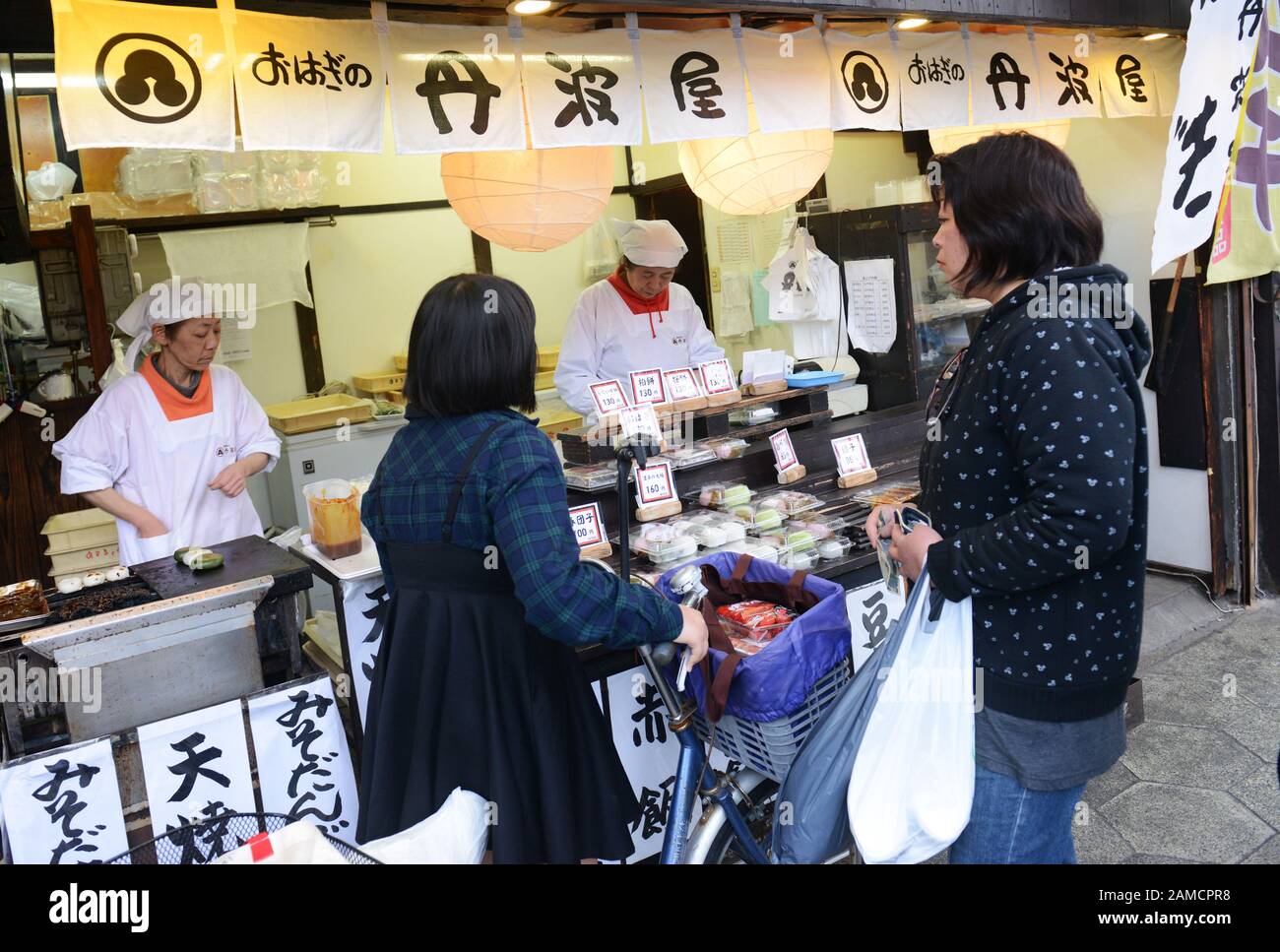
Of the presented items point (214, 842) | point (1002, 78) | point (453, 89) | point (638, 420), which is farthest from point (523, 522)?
point (1002, 78)

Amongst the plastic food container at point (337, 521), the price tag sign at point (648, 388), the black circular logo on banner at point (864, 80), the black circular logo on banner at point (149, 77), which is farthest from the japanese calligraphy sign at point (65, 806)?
the black circular logo on banner at point (864, 80)

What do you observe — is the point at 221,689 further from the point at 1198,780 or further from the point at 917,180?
the point at 917,180

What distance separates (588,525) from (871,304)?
12.1 feet

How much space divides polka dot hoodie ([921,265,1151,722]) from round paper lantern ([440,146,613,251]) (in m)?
3.56


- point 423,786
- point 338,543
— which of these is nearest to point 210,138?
point 338,543

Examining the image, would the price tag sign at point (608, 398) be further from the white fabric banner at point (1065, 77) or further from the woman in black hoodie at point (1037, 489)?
the white fabric banner at point (1065, 77)

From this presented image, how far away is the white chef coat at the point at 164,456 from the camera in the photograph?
4605 mm

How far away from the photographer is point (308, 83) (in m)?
3.84

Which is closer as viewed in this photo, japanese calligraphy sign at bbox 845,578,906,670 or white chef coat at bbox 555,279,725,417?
japanese calligraphy sign at bbox 845,578,906,670

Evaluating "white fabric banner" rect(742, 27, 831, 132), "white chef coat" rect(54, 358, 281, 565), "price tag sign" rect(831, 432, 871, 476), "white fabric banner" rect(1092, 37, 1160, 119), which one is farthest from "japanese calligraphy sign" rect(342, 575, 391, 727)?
"white fabric banner" rect(1092, 37, 1160, 119)

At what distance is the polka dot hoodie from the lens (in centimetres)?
205

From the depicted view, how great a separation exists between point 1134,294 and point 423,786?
6.43 metres

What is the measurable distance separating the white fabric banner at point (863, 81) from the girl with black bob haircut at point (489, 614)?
3.22 meters

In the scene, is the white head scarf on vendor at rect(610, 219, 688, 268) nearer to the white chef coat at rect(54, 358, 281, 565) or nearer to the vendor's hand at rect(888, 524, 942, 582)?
the white chef coat at rect(54, 358, 281, 565)
